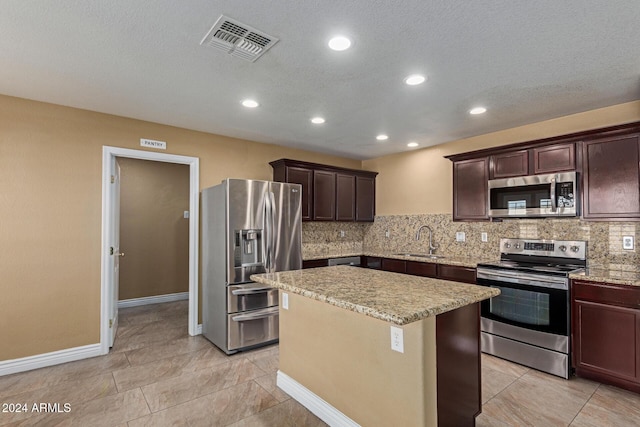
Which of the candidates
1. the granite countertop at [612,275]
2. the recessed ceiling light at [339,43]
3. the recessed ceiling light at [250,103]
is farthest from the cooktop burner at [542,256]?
the recessed ceiling light at [250,103]

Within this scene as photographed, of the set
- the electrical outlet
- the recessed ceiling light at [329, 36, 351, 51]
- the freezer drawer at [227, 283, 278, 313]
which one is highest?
the recessed ceiling light at [329, 36, 351, 51]

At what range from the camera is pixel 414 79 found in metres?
2.71

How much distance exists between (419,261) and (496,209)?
1.11 meters

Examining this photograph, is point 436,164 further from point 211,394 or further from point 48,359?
point 48,359

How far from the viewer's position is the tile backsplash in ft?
10.7

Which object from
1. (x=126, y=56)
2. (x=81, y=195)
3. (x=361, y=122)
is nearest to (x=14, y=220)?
(x=81, y=195)

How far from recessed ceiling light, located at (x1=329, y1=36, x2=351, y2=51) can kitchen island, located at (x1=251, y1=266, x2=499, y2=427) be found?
1.60 metres

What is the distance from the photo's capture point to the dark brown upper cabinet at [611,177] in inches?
118

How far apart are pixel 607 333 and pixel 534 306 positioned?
55 cm

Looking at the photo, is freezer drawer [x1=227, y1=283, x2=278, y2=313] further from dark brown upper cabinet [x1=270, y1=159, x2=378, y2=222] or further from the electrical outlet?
the electrical outlet

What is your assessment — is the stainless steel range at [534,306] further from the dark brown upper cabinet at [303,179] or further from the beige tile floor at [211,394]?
the dark brown upper cabinet at [303,179]

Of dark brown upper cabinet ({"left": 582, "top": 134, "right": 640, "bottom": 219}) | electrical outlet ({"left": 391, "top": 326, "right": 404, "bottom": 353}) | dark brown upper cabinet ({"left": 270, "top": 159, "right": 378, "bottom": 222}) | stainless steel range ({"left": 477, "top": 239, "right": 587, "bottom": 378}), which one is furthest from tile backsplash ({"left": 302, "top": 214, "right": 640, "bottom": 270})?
electrical outlet ({"left": 391, "top": 326, "right": 404, "bottom": 353})

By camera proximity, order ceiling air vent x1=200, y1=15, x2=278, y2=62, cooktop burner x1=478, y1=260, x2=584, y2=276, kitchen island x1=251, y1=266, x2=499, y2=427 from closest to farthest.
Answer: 1. kitchen island x1=251, y1=266, x2=499, y2=427
2. ceiling air vent x1=200, y1=15, x2=278, y2=62
3. cooktop burner x1=478, y1=260, x2=584, y2=276

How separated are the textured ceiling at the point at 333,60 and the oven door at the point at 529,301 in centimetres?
171
